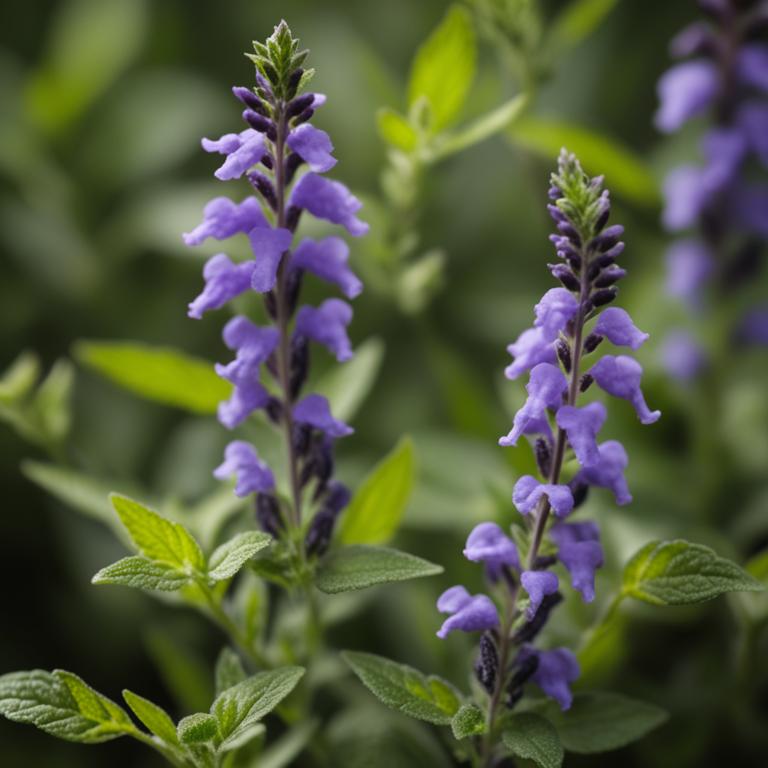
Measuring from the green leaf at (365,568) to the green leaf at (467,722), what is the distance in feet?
0.36

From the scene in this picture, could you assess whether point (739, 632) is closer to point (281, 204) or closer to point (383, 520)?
point (383, 520)

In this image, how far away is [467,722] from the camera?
2.79ft

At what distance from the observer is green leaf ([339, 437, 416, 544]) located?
42.3 inches

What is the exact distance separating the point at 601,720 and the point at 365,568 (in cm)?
26

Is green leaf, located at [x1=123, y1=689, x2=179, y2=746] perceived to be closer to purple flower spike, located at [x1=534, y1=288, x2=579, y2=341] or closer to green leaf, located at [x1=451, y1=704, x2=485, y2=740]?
green leaf, located at [x1=451, y1=704, x2=485, y2=740]

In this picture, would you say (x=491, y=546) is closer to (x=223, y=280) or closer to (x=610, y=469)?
(x=610, y=469)

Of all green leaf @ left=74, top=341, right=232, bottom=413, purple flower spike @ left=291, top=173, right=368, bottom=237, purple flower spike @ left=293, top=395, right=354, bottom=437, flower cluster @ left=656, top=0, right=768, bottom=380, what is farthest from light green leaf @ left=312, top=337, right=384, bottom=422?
flower cluster @ left=656, top=0, right=768, bottom=380

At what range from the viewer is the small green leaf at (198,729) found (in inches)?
33.6

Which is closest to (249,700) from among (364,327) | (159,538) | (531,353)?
(159,538)

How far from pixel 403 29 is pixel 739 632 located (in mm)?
1364

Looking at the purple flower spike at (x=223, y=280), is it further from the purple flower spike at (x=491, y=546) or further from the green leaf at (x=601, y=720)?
the green leaf at (x=601, y=720)

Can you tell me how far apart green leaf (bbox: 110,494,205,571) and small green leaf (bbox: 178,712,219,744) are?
0.12m

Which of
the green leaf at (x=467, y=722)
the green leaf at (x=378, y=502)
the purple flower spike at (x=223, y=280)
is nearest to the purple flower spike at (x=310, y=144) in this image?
the purple flower spike at (x=223, y=280)

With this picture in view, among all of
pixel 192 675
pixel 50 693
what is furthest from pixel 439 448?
pixel 50 693
